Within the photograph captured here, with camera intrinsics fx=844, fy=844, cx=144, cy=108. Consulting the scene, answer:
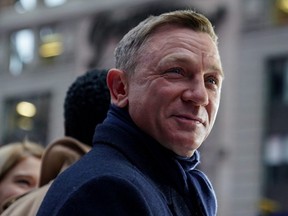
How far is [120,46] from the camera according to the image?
248cm

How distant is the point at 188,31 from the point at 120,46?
0.21 metres

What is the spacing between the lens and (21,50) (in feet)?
113

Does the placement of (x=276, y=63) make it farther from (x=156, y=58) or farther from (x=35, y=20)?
(x=156, y=58)

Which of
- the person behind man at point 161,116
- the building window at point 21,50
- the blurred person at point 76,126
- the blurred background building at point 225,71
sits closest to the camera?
the person behind man at point 161,116

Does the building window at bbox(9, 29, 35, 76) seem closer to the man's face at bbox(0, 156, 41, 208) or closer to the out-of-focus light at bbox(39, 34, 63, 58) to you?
the out-of-focus light at bbox(39, 34, 63, 58)

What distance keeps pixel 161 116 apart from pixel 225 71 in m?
25.5

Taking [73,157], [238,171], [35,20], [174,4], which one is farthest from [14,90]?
[73,157]

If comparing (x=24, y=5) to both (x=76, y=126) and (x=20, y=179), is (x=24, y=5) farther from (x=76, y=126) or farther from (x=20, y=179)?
(x=76, y=126)

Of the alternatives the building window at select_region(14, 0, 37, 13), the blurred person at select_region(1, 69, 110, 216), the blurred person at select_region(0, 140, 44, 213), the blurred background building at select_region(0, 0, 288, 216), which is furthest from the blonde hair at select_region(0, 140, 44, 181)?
the building window at select_region(14, 0, 37, 13)

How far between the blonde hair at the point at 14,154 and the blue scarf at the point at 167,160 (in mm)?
1447

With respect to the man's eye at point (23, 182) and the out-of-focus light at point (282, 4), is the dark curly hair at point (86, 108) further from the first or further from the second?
the out-of-focus light at point (282, 4)

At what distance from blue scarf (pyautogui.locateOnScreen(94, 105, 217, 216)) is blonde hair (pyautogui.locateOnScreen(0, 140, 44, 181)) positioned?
4.75 ft

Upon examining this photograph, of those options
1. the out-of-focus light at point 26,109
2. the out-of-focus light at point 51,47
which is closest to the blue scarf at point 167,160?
the out-of-focus light at point 26,109

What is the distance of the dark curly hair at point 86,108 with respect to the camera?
10.8 ft
